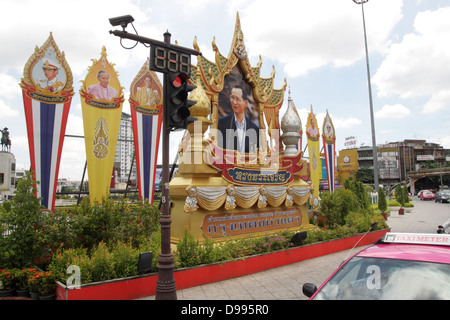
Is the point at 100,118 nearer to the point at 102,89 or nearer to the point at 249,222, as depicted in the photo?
the point at 102,89

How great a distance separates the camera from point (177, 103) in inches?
235

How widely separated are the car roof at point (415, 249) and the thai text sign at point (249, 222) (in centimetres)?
685

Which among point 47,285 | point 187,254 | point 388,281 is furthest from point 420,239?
point 47,285

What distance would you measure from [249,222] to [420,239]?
7.89 m

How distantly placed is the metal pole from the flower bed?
5.54 feet

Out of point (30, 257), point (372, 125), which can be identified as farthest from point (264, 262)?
point (372, 125)

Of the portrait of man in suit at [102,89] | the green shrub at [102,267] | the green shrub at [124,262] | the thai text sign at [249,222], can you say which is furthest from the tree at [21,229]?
the thai text sign at [249,222]

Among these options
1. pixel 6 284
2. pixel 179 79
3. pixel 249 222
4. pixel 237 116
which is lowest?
pixel 6 284

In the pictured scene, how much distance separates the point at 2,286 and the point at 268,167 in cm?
965

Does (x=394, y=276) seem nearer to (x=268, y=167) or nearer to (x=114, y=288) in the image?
(x=114, y=288)

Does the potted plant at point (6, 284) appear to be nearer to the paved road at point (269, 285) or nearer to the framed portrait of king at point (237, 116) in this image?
the paved road at point (269, 285)

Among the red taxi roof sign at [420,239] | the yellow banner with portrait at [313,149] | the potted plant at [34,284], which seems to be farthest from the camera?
the yellow banner with portrait at [313,149]

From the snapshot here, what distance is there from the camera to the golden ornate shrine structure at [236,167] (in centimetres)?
1076
